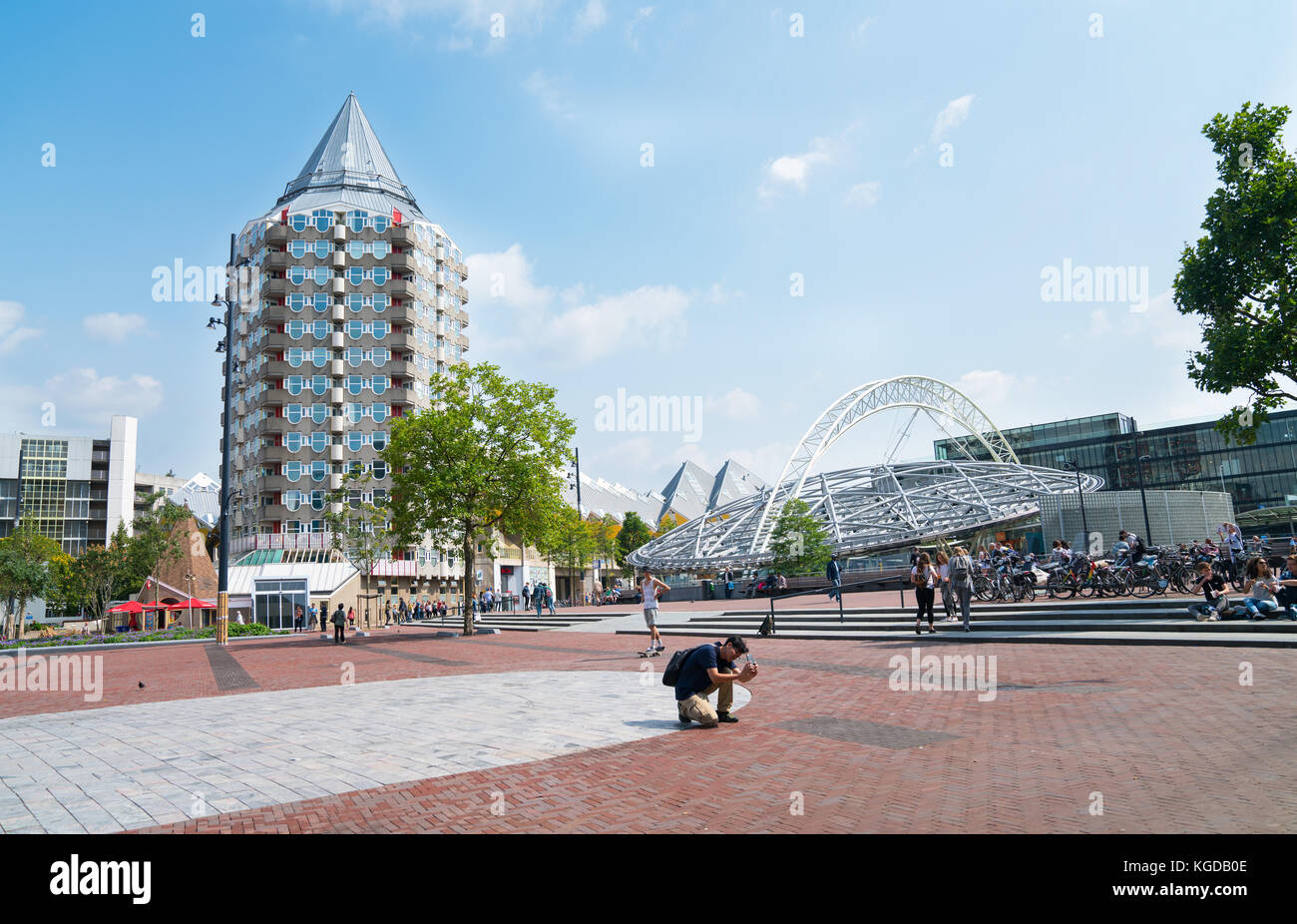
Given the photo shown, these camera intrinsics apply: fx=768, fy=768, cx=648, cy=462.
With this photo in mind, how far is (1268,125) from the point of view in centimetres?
1998

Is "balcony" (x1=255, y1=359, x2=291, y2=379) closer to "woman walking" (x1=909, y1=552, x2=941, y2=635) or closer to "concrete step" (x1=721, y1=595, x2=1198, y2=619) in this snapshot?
"concrete step" (x1=721, y1=595, x2=1198, y2=619)

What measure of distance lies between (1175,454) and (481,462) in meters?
88.4

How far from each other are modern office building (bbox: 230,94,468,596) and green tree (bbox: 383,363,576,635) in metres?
31.1

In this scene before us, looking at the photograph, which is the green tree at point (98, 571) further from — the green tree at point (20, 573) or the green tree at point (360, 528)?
the green tree at point (360, 528)

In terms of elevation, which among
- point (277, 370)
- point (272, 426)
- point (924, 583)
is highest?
point (277, 370)

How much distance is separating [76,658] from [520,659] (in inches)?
698

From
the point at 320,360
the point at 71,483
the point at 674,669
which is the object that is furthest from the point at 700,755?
the point at 71,483

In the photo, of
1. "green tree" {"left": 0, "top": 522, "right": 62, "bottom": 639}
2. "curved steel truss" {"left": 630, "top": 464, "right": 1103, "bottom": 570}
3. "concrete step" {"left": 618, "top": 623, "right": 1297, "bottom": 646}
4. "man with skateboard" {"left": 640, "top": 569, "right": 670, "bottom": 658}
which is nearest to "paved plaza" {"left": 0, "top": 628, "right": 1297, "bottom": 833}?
"concrete step" {"left": 618, "top": 623, "right": 1297, "bottom": 646}

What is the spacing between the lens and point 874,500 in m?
57.1

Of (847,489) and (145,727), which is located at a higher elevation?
(847,489)

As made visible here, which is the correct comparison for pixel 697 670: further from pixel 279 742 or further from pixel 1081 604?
pixel 1081 604

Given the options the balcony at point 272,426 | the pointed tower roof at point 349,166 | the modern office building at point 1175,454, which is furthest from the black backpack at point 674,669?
the pointed tower roof at point 349,166
